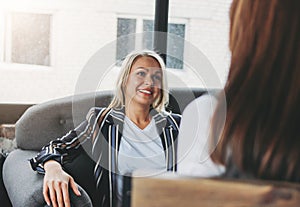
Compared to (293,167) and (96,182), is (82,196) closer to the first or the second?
(96,182)

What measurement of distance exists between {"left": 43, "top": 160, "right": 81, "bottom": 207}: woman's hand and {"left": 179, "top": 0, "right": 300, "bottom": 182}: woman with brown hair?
747mm

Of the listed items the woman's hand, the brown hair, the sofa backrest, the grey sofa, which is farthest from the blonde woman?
the brown hair

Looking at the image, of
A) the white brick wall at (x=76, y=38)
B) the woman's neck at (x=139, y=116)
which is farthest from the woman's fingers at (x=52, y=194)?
the white brick wall at (x=76, y=38)

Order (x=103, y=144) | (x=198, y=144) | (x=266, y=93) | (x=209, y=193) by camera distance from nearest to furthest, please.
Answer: (x=209, y=193)
(x=266, y=93)
(x=198, y=144)
(x=103, y=144)

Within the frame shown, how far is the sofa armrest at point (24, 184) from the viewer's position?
195 centimetres

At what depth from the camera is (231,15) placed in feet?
4.41

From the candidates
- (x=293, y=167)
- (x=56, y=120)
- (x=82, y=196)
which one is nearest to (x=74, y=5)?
(x=56, y=120)

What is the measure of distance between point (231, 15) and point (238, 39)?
0.06 m

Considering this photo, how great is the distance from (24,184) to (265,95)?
3.51 ft

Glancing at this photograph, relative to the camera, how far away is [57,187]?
6.37 feet

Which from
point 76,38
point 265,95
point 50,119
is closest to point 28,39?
point 76,38

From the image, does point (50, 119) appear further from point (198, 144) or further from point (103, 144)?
point (198, 144)

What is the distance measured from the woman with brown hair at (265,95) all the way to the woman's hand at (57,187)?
29.4 inches

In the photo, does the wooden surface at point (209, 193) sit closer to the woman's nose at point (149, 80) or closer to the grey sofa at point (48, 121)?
the woman's nose at point (149, 80)
